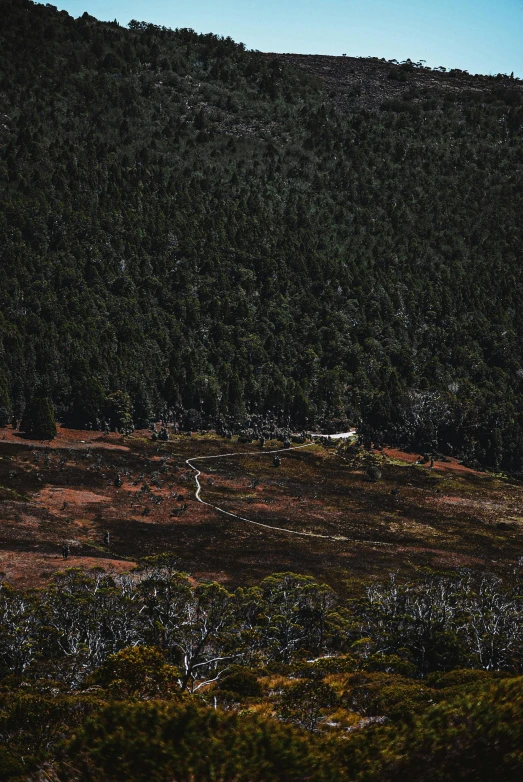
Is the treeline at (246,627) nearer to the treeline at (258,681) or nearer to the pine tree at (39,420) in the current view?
the treeline at (258,681)

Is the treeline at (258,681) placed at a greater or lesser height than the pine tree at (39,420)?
greater

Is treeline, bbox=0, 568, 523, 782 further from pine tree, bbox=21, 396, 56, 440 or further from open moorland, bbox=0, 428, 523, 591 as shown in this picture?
pine tree, bbox=21, 396, 56, 440

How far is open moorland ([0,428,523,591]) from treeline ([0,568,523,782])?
54.6 feet

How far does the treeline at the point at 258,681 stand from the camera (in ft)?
57.6

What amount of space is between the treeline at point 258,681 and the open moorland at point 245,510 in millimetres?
16657


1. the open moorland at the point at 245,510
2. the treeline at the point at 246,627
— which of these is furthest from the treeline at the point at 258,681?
the open moorland at the point at 245,510

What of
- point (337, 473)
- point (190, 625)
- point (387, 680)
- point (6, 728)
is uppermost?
point (6, 728)

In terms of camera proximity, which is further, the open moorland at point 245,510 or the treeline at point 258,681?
the open moorland at point 245,510

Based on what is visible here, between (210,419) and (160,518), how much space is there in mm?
68124

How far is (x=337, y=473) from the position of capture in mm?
146500

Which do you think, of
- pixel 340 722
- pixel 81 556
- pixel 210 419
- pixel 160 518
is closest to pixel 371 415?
pixel 210 419

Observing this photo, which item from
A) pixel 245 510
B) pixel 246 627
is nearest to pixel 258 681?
pixel 246 627

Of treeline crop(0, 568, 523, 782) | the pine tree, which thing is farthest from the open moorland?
treeline crop(0, 568, 523, 782)

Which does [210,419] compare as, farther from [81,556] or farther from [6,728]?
[6,728]
